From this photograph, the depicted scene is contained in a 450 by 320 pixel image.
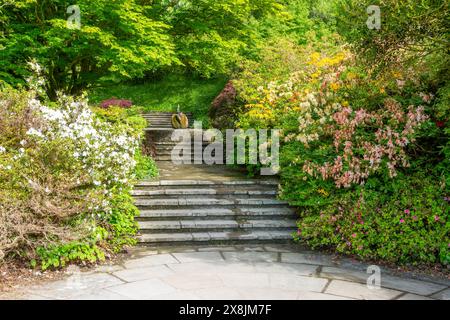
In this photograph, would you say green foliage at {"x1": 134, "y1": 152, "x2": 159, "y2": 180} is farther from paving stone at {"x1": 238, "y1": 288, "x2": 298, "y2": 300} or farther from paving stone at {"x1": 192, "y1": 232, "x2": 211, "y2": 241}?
paving stone at {"x1": 238, "y1": 288, "x2": 298, "y2": 300}

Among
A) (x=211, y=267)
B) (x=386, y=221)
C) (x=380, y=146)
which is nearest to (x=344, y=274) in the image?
(x=386, y=221)

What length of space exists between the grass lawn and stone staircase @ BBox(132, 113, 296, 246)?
15.6m

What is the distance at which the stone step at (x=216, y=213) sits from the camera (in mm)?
8255

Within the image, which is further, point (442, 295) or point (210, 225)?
point (210, 225)

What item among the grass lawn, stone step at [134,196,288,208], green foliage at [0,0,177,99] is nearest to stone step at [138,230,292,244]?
stone step at [134,196,288,208]

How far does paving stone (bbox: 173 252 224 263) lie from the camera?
6821mm

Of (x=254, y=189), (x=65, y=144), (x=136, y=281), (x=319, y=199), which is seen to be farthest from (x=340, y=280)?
(x=65, y=144)

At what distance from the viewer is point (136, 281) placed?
232 inches

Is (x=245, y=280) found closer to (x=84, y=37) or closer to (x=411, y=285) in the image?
(x=411, y=285)

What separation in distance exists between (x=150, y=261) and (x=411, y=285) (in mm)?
3683

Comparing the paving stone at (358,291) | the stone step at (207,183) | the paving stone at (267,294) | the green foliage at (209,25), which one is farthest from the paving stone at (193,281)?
the green foliage at (209,25)

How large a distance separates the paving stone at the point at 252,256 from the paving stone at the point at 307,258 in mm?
170

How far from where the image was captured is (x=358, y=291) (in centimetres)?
567

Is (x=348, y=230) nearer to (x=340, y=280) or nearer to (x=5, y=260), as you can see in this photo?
(x=340, y=280)
